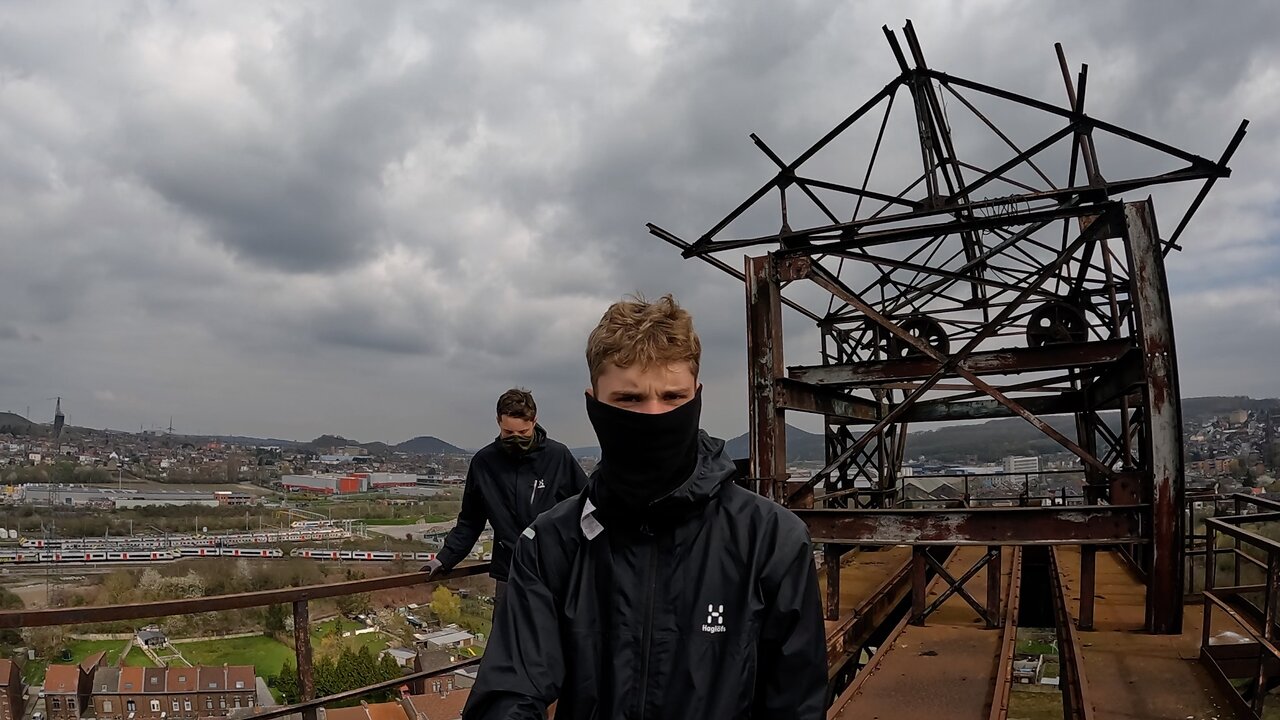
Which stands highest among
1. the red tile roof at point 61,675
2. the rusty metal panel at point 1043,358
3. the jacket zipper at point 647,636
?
the rusty metal panel at point 1043,358

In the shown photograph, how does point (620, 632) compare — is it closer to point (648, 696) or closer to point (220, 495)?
point (648, 696)

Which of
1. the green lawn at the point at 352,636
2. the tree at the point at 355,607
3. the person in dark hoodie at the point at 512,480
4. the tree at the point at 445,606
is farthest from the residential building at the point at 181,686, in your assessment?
the person in dark hoodie at the point at 512,480

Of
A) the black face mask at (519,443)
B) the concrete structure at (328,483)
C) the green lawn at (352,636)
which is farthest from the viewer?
the concrete structure at (328,483)

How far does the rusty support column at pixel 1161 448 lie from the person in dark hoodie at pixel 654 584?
636 cm

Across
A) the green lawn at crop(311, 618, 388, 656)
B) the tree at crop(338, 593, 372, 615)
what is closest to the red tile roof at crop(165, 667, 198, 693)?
the green lawn at crop(311, 618, 388, 656)

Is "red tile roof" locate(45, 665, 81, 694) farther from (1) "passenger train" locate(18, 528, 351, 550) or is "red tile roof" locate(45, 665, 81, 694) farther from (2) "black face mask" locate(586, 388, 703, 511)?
(1) "passenger train" locate(18, 528, 351, 550)

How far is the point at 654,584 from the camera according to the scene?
1.83m

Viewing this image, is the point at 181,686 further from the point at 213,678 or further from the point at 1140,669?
the point at 1140,669

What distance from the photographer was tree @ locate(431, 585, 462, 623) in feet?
185

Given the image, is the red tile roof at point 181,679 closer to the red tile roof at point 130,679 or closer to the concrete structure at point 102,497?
the red tile roof at point 130,679

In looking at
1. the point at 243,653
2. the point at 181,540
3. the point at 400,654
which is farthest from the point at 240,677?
the point at 181,540

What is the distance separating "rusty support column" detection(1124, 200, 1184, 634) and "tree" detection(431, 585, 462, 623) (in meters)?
54.3

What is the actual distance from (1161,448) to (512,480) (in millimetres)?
5609

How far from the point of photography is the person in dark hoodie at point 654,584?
1762 mm
